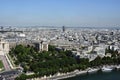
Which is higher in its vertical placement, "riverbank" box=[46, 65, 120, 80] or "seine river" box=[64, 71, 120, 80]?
"riverbank" box=[46, 65, 120, 80]

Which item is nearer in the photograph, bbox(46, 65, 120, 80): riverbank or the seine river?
bbox(46, 65, 120, 80): riverbank

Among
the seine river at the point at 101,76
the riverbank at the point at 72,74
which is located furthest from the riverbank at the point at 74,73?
the seine river at the point at 101,76

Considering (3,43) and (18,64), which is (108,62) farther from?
(3,43)

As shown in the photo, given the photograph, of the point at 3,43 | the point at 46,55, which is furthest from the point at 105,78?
the point at 3,43

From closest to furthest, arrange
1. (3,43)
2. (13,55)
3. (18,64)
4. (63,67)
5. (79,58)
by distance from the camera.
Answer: (63,67) < (18,64) < (79,58) < (13,55) < (3,43)

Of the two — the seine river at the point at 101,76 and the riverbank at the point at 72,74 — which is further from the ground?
the riverbank at the point at 72,74

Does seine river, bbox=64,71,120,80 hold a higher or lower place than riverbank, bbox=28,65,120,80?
lower

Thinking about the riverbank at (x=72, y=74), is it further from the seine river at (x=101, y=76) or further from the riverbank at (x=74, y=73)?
the seine river at (x=101, y=76)

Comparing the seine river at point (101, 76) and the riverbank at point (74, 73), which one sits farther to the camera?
the seine river at point (101, 76)

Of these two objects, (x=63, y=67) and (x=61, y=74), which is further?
(x=63, y=67)

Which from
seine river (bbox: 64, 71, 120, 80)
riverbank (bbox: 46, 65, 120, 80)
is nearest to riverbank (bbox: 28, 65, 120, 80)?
riverbank (bbox: 46, 65, 120, 80)

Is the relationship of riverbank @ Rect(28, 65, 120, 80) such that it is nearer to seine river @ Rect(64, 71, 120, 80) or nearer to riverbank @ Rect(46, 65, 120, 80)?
riverbank @ Rect(46, 65, 120, 80)
